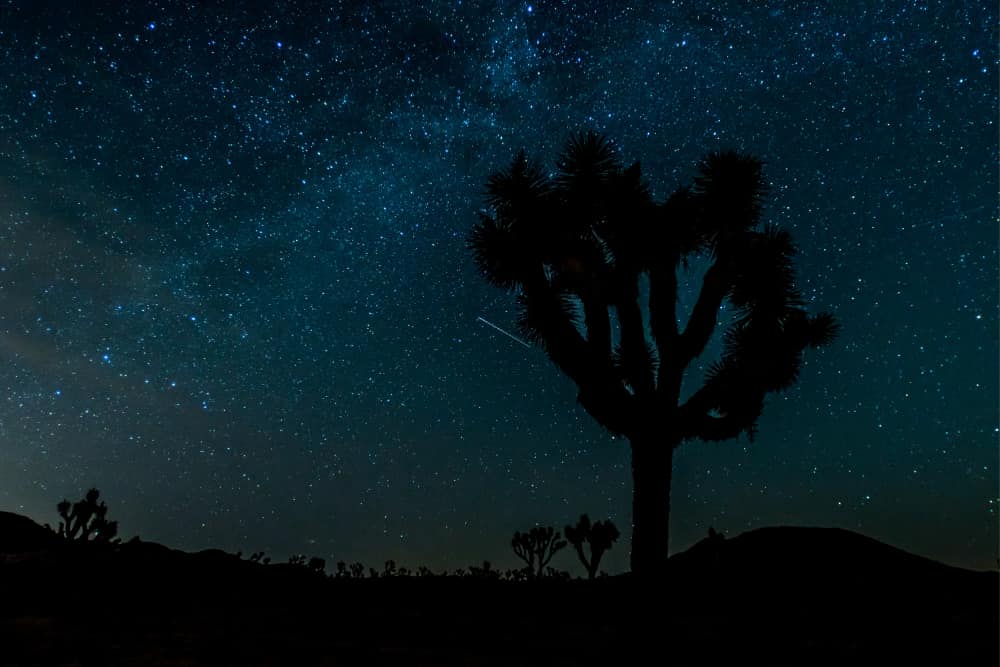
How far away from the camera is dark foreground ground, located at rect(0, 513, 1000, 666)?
360 cm

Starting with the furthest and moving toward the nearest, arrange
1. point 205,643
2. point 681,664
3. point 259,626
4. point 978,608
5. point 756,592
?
point 756,592, point 259,626, point 978,608, point 205,643, point 681,664

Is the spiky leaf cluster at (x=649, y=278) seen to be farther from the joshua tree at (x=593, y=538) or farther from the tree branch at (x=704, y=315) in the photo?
the joshua tree at (x=593, y=538)

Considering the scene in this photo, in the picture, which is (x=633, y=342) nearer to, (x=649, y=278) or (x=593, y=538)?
(x=649, y=278)

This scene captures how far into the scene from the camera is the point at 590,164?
33.8ft

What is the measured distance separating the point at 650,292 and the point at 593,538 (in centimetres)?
1238

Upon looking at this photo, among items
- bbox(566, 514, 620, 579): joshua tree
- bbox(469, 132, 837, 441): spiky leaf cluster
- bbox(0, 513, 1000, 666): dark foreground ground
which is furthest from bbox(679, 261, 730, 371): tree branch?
bbox(566, 514, 620, 579): joshua tree

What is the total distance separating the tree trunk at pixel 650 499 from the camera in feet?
28.4

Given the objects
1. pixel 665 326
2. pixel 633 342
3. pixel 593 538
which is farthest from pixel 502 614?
pixel 593 538

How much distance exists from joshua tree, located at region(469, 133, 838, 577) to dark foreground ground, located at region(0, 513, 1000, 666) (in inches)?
90.4

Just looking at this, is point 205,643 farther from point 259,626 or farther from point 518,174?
point 518,174

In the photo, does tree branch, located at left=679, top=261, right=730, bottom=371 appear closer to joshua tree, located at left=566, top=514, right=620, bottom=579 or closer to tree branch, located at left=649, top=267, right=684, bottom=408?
tree branch, located at left=649, top=267, right=684, bottom=408

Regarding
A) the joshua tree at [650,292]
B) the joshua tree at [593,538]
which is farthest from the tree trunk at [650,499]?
the joshua tree at [593,538]

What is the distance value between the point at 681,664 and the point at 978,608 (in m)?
2.43

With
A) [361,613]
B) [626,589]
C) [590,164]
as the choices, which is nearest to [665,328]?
[590,164]
